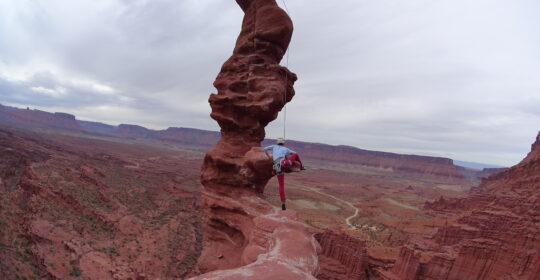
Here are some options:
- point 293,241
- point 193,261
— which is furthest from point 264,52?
point 193,261

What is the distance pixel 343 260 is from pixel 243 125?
40.2 ft

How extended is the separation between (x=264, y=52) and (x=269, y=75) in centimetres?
123

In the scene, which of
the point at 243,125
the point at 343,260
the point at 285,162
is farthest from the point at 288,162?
the point at 343,260

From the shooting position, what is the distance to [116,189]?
127 feet

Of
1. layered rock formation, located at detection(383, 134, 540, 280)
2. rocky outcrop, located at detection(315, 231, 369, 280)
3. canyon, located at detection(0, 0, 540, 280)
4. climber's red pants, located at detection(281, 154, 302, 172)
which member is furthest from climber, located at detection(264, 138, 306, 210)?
layered rock formation, located at detection(383, 134, 540, 280)

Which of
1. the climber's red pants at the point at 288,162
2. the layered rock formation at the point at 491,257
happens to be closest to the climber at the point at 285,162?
the climber's red pants at the point at 288,162

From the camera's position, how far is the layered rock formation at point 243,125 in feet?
39.6

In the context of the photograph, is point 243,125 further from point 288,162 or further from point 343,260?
point 343,260

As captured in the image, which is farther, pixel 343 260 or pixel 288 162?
pixel 343 260

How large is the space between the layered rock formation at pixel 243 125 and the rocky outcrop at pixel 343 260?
29.0ft

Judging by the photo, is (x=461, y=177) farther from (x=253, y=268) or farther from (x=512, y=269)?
(x=253, y=268)

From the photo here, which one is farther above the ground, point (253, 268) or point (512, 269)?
point (253, 268)

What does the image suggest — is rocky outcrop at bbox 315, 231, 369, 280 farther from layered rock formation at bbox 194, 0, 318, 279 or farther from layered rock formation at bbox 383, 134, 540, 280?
layered rock formation at bbox 194, 0, 318, 279

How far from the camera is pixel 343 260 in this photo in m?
19.0
